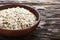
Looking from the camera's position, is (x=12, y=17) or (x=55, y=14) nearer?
(x=12, y=17)

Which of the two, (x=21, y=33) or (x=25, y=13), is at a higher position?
(x=25, y=13)

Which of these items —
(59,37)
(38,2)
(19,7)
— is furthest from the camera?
(38,2)

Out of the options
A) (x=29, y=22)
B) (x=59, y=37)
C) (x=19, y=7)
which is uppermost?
(x=19, y=7)

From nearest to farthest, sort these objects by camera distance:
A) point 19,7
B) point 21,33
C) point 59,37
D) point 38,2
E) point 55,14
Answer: point 21,33, point 59,37, point 19,7, point 55,14, point 38,2

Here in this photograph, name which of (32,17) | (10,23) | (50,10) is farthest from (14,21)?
(50,10)

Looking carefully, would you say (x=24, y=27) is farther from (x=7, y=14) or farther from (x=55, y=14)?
(x=55, y=14)

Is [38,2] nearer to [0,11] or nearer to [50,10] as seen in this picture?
[50,10]

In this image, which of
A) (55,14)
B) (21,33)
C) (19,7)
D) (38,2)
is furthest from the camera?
(38,2)

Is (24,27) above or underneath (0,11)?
underneath

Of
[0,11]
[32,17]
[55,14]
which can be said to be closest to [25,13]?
[32,17]
